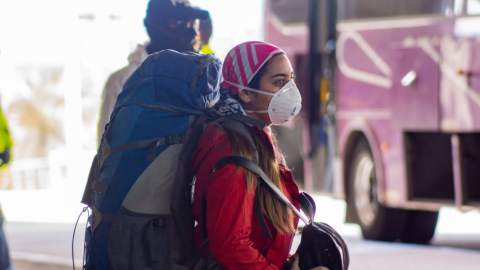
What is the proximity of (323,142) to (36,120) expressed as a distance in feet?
79.4

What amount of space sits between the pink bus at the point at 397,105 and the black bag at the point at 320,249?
5724 millimetres

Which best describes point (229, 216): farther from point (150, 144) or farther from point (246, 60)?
point (246, 60)

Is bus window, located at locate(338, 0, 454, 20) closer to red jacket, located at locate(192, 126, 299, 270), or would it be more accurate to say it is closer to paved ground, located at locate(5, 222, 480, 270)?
paved ground, located at locate(5, 222, 480, 270)

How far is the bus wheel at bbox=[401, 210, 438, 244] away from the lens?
31.0 feet

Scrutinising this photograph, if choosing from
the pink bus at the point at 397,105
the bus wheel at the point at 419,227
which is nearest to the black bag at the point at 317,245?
the pink bus at the point at 397,105

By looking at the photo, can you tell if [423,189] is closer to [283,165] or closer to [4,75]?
[283,165]

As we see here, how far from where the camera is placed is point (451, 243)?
9586 millimetres

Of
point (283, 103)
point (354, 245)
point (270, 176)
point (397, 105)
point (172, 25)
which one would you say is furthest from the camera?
point (354, 245)

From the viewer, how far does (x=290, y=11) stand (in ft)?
36.7

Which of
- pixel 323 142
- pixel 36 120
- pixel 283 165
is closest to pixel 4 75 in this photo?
pixel 36 120

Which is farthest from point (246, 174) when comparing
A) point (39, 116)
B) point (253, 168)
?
point (39, 116)

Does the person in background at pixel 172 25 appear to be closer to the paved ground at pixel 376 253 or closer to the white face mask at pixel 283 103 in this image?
the white face mask at pixel 283 103

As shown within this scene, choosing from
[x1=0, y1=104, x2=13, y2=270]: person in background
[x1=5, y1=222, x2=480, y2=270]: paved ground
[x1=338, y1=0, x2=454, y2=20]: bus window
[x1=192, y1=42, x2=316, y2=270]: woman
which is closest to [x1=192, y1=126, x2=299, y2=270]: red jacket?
[x1=192, y1=42, x2=316, y2=270]: woman

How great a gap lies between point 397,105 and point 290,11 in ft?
8.61
